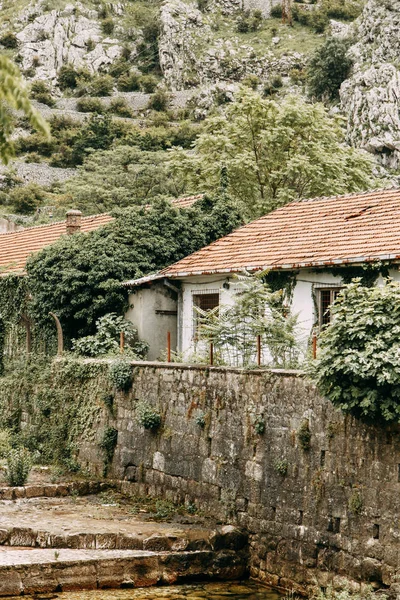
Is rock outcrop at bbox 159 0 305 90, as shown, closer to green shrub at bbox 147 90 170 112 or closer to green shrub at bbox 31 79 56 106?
green shrub at bbox 147 90 170 112

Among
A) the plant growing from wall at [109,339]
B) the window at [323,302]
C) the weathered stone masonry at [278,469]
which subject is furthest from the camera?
the plant growing from wall at [109,339]

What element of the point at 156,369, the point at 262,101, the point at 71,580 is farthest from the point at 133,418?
the point at 262,101

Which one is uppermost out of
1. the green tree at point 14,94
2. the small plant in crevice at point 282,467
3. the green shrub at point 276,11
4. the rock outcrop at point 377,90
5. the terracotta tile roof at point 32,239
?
the green shrub at point 276,11

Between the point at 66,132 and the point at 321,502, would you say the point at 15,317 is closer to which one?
the point at 321,502

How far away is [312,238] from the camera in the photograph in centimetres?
2033

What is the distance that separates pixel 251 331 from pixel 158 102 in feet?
334

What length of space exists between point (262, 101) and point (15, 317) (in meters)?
15.8

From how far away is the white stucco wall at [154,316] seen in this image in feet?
72.6

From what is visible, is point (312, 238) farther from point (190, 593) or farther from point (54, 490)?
point (190, 593)

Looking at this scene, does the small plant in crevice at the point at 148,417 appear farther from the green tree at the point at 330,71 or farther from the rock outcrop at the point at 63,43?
the rock outcrop at the point at 63,43

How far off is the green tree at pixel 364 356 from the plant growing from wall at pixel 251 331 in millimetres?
3036

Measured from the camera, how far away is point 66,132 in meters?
96.8

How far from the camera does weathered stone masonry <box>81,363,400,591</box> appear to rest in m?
12.0

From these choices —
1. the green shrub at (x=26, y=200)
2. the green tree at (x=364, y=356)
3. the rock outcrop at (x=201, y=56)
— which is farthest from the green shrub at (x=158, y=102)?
the green tree at (x=364, y=356)
